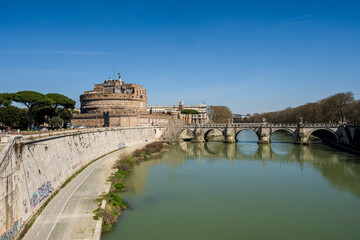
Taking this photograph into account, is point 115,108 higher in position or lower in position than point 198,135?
higher

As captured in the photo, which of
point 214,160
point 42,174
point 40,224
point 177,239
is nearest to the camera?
point 40,224

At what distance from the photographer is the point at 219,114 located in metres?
83.2

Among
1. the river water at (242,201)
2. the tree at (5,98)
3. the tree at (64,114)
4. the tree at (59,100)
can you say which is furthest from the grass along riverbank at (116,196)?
the tree at (5,98)

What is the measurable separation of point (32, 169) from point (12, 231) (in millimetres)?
3223

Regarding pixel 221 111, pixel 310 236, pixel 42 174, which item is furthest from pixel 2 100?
pixel 221 111

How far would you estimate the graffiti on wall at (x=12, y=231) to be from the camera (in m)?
7.99

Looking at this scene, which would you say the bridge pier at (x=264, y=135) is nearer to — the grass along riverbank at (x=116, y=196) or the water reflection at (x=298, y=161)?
the water reflection at (x=298, y=161)

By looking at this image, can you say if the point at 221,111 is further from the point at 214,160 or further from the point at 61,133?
the point at 61,133

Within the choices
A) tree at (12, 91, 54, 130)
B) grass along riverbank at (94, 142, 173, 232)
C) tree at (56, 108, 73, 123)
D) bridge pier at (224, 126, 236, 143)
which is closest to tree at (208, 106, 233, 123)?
bridge pier at (224, 126, 236, 143)

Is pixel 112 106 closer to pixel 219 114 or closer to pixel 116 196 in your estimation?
pixel 116 196

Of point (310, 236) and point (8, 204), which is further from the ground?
point (8, 204)

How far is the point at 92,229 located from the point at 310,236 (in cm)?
897

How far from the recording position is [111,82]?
53.4 metres

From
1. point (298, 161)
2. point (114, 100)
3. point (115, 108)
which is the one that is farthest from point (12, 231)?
point (114, 100)
